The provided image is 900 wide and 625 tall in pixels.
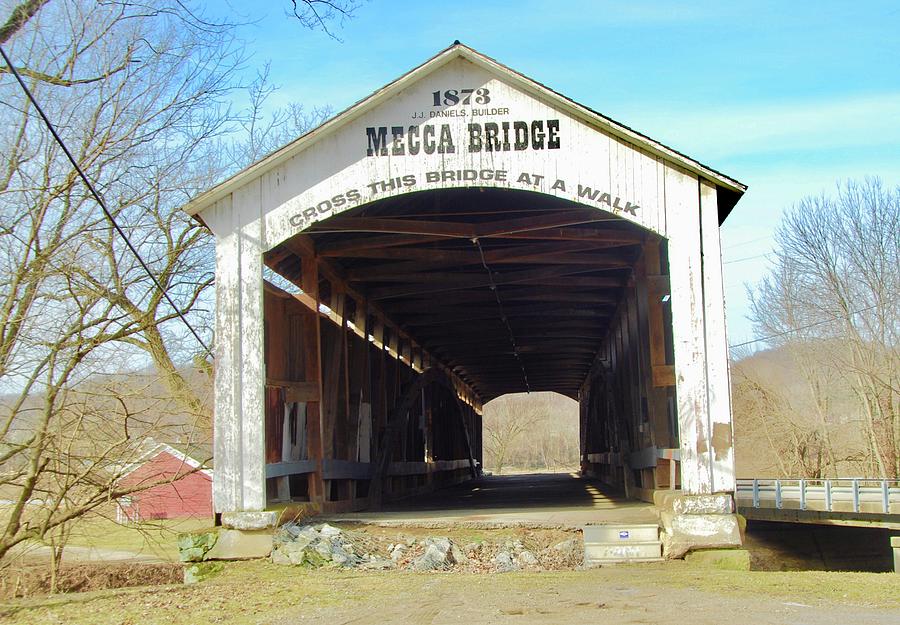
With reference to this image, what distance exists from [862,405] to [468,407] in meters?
15.9

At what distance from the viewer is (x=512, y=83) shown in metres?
10.7

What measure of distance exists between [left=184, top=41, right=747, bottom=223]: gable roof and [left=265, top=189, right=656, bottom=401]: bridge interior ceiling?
1000 mm

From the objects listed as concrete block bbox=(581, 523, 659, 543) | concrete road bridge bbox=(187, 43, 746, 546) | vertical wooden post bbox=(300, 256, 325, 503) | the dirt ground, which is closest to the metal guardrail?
concrete road bridge bbox=(187, 43, 746, 546)

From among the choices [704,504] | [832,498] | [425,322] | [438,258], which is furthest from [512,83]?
[832,498]

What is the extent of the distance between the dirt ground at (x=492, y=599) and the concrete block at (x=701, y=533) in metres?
0.22

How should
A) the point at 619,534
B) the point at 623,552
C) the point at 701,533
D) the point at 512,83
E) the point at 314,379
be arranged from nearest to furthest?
the point at 701,533
the point at 623,552
the point at 619,534
the point at 512,83
the point at 314,379

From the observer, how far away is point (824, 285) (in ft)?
132

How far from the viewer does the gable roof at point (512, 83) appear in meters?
10.3

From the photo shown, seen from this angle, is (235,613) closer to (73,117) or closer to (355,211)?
(355,211)

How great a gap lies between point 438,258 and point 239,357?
4.66 meters

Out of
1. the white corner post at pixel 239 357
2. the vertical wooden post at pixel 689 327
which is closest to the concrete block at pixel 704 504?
the vertical wooden post at pixel 689 327

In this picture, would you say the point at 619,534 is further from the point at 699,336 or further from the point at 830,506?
the point at 830,506


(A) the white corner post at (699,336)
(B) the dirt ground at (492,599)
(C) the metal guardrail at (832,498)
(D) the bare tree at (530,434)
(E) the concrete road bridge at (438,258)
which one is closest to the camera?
(B) the dirt ground at (492,599)

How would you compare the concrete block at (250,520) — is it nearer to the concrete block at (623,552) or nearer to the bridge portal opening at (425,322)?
the bridge portal opening at (425,322)
